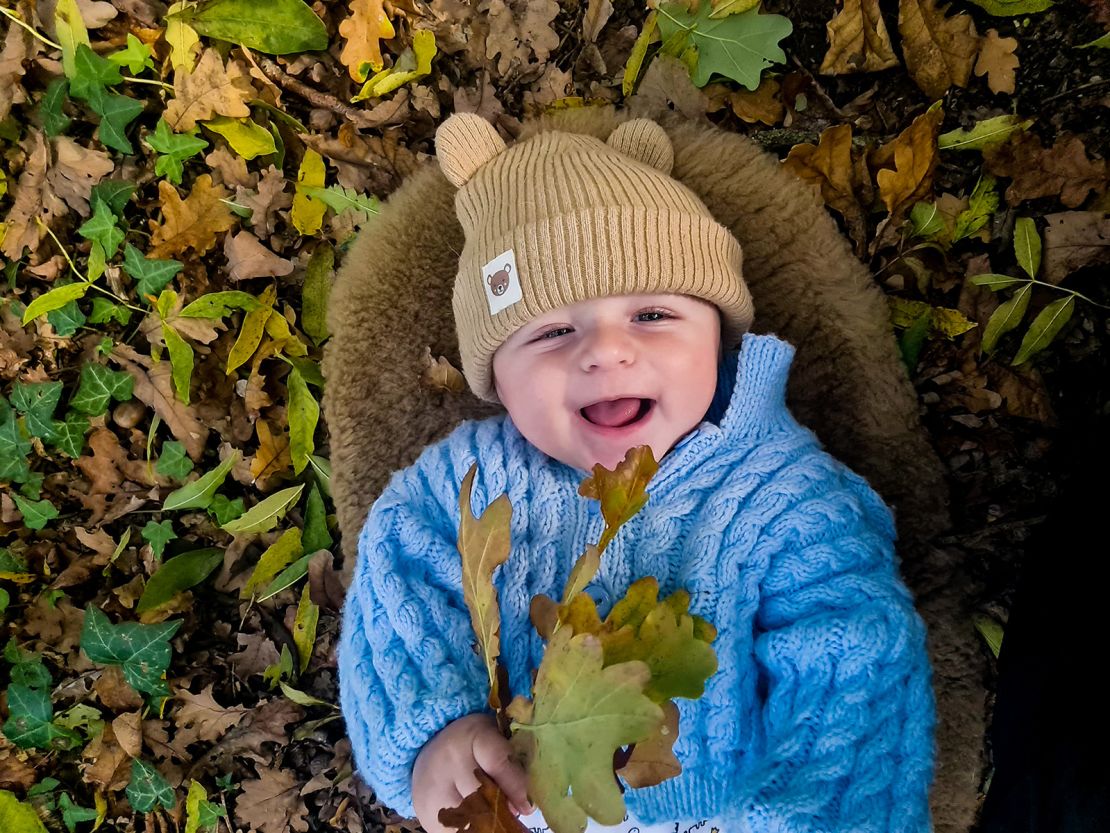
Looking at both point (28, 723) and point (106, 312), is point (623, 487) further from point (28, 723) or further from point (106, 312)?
point (28, 723)

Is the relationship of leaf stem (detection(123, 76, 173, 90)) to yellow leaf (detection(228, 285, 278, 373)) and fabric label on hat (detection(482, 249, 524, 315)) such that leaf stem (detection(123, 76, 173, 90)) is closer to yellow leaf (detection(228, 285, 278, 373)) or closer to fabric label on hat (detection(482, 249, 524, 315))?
yellow leaf (detection(228, 285, 278, 373))

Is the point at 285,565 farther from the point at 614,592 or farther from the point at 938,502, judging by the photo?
the point at 938,502

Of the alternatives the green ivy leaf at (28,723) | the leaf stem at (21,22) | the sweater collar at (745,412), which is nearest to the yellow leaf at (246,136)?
the leaf stem at (21,22)

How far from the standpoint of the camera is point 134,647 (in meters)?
2.30

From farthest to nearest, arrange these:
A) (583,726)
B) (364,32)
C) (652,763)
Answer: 1. (364,32)
2. (652,763)
3. (583,726)

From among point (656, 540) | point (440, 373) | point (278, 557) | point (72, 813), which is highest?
point (440, 373)

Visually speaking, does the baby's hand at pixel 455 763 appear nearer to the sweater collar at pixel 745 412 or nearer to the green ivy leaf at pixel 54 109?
the sweater collar at pixel 745 412

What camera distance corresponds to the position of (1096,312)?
186 centimetres

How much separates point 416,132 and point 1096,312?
5.68ft

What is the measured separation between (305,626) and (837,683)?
4.72ft

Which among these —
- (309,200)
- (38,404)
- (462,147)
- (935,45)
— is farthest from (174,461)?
(935,45)

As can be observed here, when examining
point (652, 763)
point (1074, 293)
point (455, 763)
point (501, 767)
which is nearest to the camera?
point (652, 763)

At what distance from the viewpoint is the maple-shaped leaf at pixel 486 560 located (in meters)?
0.92

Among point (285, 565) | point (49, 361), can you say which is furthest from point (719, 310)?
point (49, 361)
